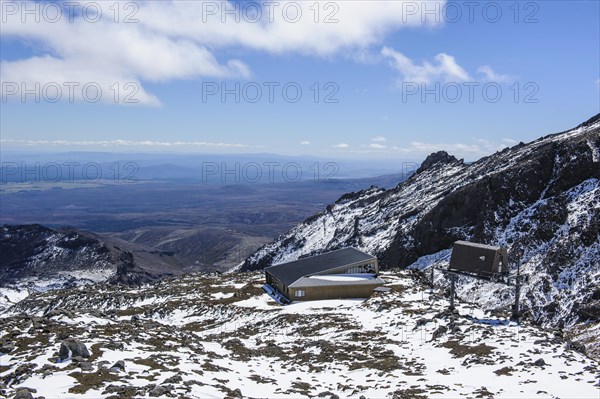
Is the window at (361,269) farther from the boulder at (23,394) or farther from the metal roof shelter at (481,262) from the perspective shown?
the boulder at (23,394)

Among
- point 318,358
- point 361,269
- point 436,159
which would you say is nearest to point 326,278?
point 361,269

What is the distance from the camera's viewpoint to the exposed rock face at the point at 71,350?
2122 centimetres

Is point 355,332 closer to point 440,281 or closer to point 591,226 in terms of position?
point 440,281

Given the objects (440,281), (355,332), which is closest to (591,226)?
(440,281)

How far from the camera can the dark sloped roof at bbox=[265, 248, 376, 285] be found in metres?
57.6

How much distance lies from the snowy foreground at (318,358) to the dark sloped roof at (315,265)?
1236 centimetres

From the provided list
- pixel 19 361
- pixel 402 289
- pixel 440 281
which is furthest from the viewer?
pixel 440 281

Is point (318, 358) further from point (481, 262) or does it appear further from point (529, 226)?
point (529, 226)

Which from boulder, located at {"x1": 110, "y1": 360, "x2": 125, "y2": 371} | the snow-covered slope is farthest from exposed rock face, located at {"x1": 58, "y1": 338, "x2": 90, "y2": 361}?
the snow-covered slope

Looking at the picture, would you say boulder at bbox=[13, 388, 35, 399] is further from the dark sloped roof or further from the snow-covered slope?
the dark sloped roof

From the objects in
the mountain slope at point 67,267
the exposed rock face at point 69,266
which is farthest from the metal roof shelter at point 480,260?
the mountain slope at point 67,267

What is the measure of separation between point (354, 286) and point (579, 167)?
159ft

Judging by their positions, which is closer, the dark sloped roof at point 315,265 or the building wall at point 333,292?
the building wall at point 333,292

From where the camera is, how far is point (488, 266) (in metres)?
36.0
